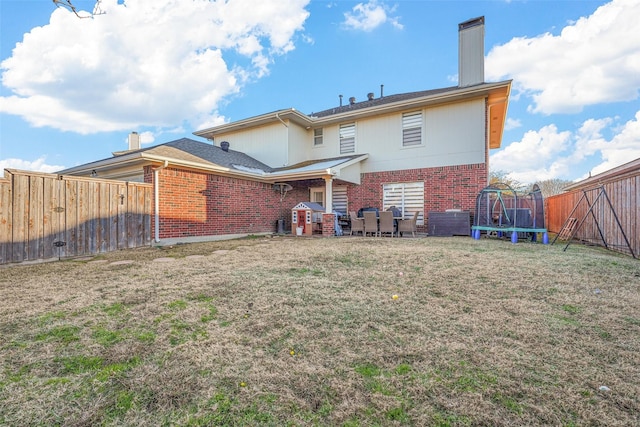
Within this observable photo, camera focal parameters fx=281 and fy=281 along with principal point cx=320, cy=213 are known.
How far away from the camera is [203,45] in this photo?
11.1 meters

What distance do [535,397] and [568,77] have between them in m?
18.1

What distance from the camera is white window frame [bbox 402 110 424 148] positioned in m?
11.4

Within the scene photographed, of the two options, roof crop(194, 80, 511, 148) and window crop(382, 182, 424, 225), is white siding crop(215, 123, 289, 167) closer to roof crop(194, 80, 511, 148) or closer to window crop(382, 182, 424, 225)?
roof crop(194, 80, 511, 148)

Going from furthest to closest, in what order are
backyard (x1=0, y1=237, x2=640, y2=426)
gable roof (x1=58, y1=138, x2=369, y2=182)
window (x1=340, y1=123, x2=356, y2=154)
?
1. window (x1=340, y1=123, x2=356, y2=154)
2. gable roof (x1=58, y1=138, x2=369, y2=182)
3. backyard (x1=0, y1=237, x2=640, y2=426)

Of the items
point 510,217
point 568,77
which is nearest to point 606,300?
point 510,217

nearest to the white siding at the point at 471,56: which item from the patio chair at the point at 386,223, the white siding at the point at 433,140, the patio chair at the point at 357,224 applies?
the white siding at the point at 433,140

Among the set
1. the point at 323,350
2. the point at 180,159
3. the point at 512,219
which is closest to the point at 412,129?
the point at 512,219

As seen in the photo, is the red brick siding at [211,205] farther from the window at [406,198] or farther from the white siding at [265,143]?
the window at [406,198]

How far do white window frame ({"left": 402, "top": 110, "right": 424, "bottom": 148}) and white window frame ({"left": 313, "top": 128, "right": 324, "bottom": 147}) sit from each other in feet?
13.3

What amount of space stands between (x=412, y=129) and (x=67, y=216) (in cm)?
1146

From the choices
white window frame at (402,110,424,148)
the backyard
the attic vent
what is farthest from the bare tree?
the attic vent

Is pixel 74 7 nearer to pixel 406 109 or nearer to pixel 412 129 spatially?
pixel 406 109

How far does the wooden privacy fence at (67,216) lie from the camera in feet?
18.1

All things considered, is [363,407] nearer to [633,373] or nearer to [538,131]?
[633,373]
